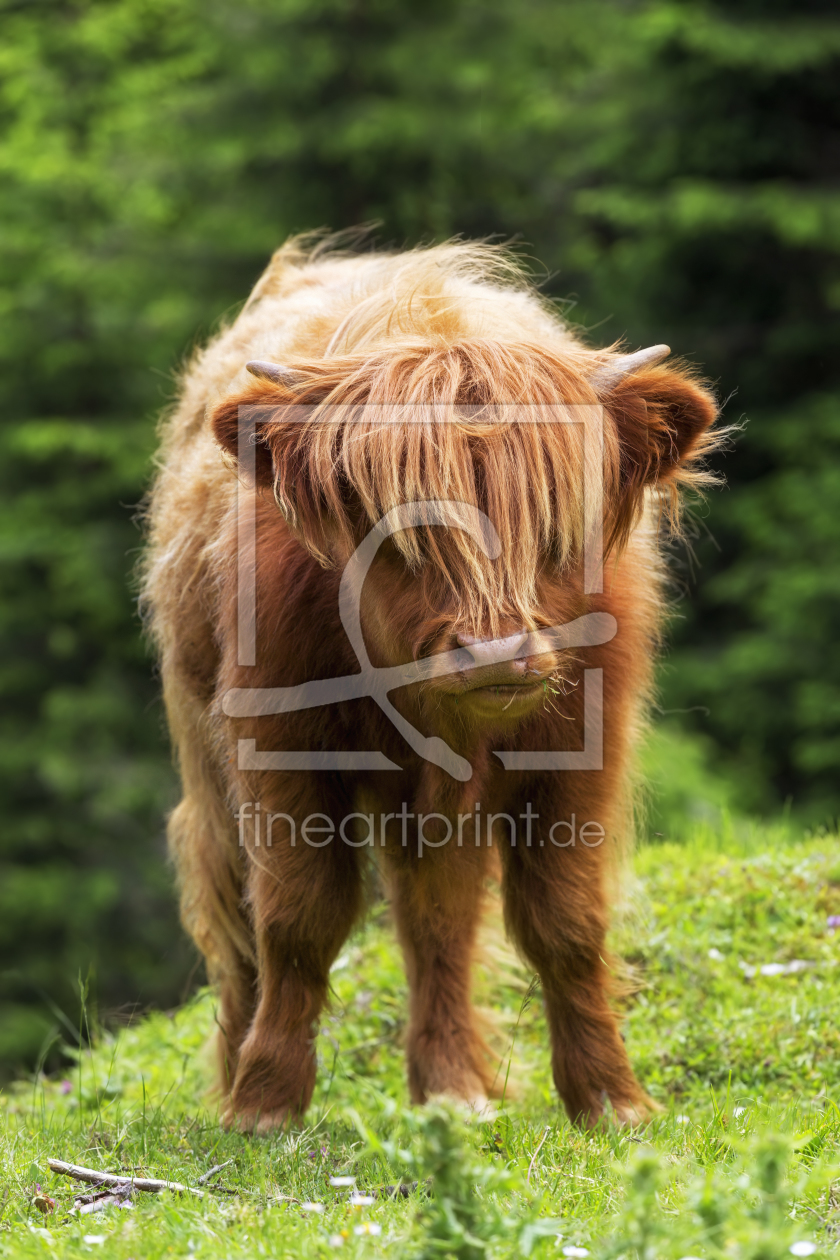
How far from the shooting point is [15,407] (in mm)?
13789

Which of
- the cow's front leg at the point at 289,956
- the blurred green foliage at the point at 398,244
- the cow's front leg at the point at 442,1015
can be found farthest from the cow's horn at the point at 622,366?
the blurred green foliage at the point at 398,244

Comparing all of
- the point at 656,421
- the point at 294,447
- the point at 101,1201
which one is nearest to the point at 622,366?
the point at 656,421

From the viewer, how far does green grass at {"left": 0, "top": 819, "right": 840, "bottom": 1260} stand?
82.4 inches

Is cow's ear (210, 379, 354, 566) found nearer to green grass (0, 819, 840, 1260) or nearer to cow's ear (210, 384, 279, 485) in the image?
cow's ear (210, 384, 279, 485)

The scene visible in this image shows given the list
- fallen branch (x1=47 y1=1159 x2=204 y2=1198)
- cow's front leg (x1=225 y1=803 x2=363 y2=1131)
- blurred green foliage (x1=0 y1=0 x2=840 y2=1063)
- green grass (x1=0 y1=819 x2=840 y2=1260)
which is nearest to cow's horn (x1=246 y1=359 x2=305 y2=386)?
cow's front leg (x1=225 y1=803 x2=363 y2=1131)

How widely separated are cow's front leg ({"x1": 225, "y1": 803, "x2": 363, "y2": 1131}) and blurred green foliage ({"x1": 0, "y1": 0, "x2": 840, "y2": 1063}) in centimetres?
732

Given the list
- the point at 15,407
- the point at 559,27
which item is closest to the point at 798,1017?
the point at 559,27

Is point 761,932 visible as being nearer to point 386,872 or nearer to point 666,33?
point 386,872

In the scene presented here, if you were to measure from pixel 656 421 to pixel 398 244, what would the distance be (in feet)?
29.4

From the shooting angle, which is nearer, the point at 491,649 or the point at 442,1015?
the point at 491,649

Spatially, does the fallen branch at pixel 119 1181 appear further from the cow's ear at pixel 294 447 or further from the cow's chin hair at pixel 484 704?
the cow's ear at pixel 294 447

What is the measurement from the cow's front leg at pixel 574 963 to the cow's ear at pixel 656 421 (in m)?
0.93

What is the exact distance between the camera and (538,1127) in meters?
3.38

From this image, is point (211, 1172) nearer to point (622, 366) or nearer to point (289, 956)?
point (289, 956)
